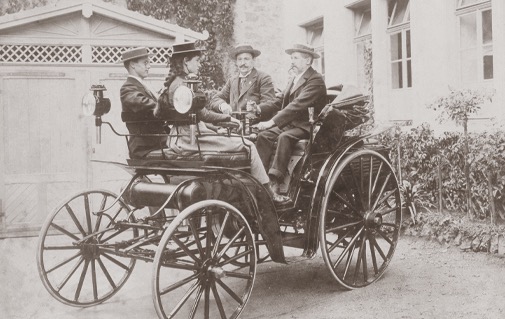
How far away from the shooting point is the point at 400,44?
997cm

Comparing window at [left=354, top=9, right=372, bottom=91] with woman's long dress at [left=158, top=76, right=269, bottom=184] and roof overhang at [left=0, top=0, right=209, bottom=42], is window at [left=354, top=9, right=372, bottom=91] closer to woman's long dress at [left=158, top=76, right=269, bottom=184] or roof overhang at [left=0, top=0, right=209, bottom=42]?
roof overhang at [left=0, top=0, right=209, bottom=42]

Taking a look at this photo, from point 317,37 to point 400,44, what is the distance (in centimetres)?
316

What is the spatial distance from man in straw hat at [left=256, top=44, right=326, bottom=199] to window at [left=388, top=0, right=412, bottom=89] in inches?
168

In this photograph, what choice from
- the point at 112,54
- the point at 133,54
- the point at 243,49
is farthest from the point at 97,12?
the point at 133,54

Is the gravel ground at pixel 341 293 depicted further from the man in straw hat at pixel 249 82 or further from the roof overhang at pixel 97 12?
the roof overhang at pixel 97 12

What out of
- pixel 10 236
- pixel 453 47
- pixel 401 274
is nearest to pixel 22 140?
pixel 10 236

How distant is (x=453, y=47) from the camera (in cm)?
863

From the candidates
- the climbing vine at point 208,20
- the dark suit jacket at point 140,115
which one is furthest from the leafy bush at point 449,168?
the climbing vine at point 208,20

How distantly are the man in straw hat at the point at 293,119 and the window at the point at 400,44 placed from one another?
14.0 ft

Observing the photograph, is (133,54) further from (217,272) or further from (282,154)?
(217,272)

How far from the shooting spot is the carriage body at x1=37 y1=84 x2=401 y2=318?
14.4ft

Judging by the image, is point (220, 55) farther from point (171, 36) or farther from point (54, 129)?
point (54, 129)

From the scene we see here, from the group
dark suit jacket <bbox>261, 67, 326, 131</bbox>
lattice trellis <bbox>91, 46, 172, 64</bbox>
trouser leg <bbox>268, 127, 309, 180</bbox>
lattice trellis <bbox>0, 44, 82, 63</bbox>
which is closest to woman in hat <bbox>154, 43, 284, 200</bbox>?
trouser leg <bbox>268, 127, 309, 180</bbox>

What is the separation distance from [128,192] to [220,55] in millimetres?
9932
